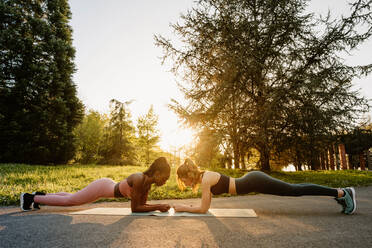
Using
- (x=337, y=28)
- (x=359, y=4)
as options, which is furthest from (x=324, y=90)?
(x=359, y=4)

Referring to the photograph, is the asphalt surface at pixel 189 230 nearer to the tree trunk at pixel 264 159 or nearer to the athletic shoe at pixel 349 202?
the athletic shoe at pixel 349 202

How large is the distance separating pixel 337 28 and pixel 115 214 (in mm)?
9628

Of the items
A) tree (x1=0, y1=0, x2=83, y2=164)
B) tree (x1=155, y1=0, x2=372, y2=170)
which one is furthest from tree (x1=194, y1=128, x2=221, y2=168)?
tree (x1=0, y1=0, x2=83, y2=164)

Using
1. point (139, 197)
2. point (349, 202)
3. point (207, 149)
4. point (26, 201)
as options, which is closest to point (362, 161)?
point (207, 149)

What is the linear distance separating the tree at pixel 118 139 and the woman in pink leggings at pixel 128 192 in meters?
14.2

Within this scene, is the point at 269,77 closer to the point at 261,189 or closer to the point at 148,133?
the point at 261,189

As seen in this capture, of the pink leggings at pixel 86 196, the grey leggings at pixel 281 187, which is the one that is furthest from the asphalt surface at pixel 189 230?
the grey leggings at pixel 281 187

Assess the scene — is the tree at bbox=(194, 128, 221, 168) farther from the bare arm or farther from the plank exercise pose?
Result: the bare arm

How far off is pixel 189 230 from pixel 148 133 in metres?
20.5

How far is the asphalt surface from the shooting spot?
2.01 meters

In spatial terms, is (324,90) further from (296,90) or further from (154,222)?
(154,222)

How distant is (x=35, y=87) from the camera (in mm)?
13391

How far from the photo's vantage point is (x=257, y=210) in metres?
3.57

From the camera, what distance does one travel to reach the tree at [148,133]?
22188 mm
